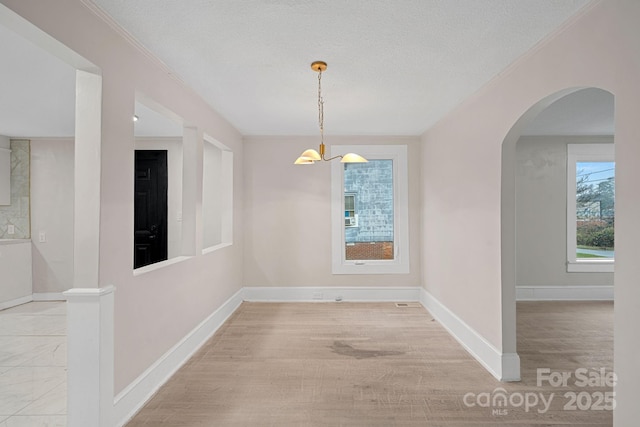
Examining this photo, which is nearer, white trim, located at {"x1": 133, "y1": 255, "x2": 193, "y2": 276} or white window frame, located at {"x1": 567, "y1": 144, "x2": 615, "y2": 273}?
white trim, located at {"x1": 133, "y1": 255, "x2": 193, "y2": 276}

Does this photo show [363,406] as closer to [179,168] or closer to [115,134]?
[115,134]

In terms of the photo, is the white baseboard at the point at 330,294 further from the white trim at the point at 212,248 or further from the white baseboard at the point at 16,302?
the white baseboard at the point at 16,302

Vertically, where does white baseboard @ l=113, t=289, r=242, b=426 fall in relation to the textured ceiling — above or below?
below

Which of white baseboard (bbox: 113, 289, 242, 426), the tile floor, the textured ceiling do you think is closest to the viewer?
the textured ceiling

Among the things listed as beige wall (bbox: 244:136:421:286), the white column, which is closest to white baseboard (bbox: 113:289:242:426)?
the white column

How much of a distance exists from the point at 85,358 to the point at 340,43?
95.2 inches

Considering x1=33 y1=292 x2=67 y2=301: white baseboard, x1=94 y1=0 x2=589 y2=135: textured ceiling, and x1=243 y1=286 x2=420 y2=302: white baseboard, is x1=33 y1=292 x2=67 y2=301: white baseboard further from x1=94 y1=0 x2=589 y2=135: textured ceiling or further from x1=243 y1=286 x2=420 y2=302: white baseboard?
x1=94 y1=0 x2=589 y2=135: textured ceiling

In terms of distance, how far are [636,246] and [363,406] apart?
5.97 feet

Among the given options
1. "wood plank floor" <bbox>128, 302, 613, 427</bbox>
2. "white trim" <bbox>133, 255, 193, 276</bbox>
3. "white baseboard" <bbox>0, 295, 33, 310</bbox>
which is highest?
"white trim" <bbox>133, 255, 193, 276</bbox>

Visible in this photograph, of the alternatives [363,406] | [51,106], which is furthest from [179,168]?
[363,406]

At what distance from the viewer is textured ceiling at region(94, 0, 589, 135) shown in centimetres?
191

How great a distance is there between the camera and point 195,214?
3.31 metres

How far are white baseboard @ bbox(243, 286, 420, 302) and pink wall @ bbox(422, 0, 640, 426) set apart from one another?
1.94 ft

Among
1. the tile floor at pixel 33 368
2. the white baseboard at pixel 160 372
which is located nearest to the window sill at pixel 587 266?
the white baseboard at pixel 160 372
